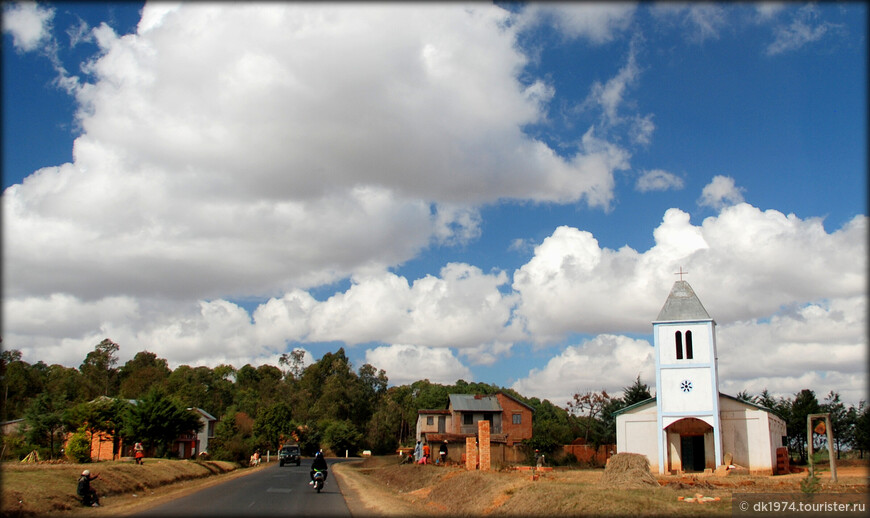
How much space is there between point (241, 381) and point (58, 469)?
104 m

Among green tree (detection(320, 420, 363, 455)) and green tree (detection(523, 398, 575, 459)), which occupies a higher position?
green tree (detection(523, 398, 575, 459))

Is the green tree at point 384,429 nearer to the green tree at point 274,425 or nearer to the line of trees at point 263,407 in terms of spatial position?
the line of trees at point 263,407

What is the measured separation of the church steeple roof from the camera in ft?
131

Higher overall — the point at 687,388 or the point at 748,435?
the point at 687,388

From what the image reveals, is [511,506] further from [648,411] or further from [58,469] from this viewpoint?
[648,411]

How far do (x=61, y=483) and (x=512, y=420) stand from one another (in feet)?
167

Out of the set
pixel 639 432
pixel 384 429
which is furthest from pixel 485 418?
pixel 384 429

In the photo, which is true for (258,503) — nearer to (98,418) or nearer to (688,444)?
(688,444)

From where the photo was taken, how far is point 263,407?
8931cm

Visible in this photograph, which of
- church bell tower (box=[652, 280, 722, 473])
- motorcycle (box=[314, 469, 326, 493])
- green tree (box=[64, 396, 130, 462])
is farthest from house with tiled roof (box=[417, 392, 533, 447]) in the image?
motorcycle (box=[314, 469, 326, 493])

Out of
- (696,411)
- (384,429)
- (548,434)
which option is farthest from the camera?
(384,429)

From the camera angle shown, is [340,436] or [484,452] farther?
[340,436]

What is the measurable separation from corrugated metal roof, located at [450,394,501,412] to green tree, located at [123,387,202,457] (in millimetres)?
28788

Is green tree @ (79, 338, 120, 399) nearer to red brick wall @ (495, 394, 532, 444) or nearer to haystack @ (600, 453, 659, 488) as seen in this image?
red brick wall @ (495, 394, 532, 444)
